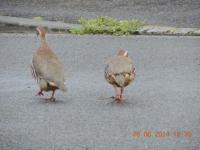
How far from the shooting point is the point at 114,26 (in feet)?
50.4

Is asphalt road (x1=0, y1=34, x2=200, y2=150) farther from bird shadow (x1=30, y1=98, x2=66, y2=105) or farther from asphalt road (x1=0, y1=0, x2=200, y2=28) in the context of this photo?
asphalt road (x1=0, y1=0, x2=200, y2=28)

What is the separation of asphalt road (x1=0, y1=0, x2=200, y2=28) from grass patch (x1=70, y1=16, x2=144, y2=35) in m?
1.00

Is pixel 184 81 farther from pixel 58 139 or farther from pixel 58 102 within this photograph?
pixel 58 139

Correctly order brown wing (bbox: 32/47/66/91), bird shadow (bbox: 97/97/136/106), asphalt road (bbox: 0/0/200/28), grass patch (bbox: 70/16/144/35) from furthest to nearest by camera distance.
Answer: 1. asphalt road (bbox: 0/0/200/28)
2. grass patch (bbox: 70/16/144/35)
3. bird shadow (bbox: 97/97/136/106)
4. brown wing (bbox: 32/47/66/91)

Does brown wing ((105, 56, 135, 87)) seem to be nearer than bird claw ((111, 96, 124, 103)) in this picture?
Yes

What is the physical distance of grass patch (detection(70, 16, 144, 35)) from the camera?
1520 cm

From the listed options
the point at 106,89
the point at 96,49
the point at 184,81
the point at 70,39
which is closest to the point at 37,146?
the point at 106,89

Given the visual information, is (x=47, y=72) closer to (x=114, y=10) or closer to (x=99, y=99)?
(x=99, y=99)

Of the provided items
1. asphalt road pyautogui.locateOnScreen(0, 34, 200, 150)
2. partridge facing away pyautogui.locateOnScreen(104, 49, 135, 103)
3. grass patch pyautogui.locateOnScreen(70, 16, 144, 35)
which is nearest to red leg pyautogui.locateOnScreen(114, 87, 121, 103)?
asphalt road pyautogui.locateOnScreen(0, 34, 200, 150)

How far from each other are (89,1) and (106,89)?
8357 mm

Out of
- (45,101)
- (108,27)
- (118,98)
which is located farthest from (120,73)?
(108,27)

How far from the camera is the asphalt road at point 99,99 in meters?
7.91

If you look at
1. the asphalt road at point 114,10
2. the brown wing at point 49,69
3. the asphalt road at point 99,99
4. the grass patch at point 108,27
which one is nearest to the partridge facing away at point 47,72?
the brown wing at point 49,69

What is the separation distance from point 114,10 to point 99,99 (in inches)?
311
